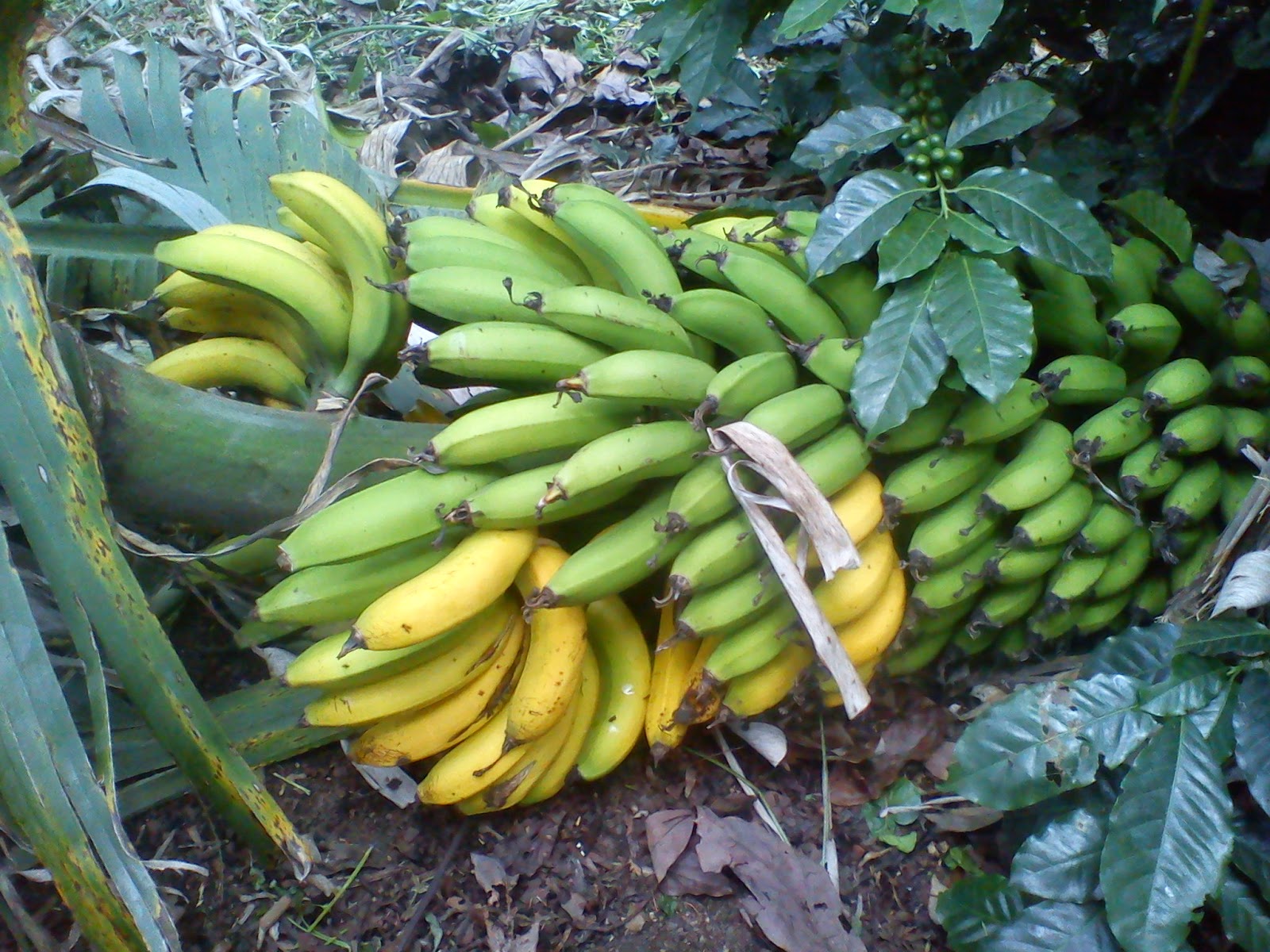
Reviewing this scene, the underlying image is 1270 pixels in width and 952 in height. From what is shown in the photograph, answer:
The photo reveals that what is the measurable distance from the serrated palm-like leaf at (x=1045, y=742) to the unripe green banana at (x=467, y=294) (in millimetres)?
814

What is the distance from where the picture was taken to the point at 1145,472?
4.00ft

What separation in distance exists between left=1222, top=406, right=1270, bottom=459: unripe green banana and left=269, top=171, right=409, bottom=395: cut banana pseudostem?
117 cm

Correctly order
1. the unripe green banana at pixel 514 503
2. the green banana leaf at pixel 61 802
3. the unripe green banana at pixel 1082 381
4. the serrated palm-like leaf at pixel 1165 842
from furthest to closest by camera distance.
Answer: the unripe green banana at pixel 1082 381
the unripe green banana at pixel 514 503
the serrated palm-like leaf at pixel 1165 842
the green banana leaf at pixel 61 802

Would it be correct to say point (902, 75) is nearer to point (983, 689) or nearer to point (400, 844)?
point (983, 689)

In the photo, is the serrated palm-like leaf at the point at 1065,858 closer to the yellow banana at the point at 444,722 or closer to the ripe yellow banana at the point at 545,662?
the ripe yellow banana at the point at 545,662

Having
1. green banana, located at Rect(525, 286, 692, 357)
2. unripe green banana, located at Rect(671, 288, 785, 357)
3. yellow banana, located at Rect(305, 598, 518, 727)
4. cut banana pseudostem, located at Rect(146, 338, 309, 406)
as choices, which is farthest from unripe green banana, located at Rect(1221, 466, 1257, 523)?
cut banana pseudostem, located at Rect(146, 338, 309, 406)

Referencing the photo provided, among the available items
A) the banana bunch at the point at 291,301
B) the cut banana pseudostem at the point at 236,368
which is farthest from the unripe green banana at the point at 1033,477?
the cut banana pseudostem at the point at 236,368

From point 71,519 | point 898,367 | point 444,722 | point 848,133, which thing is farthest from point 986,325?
point 71,519

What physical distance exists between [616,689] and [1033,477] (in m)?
0.66

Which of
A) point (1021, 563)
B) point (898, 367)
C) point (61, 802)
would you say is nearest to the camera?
point (61, 802)

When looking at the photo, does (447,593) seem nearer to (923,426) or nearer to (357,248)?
(357,248)

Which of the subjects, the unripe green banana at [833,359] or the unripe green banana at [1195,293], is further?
the unripe green banana at [1195,293]

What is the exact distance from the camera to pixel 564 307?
115cm

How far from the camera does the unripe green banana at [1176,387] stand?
3.93 feet
